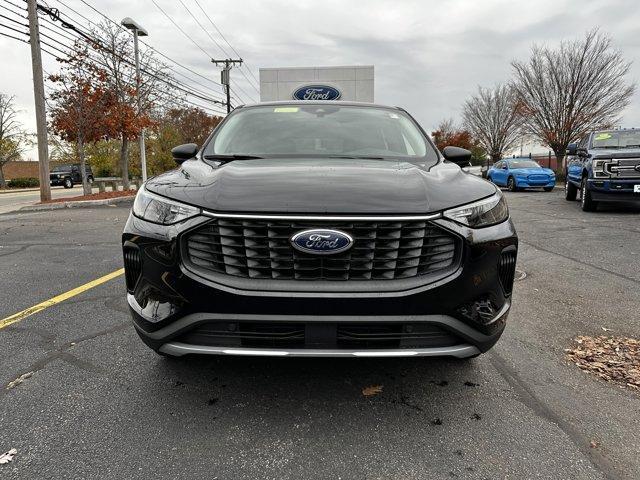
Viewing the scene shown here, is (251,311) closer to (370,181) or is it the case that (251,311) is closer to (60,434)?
(370,181)

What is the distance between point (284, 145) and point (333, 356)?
1.74 metres

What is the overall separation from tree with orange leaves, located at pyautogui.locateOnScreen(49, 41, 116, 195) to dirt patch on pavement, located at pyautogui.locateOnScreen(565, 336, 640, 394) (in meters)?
16.9

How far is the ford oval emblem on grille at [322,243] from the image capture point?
6.74 feet

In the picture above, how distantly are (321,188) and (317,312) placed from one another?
585 mm

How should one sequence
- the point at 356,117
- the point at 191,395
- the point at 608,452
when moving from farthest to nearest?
the point at 356,117
the point at 191,395
the point at 608,452

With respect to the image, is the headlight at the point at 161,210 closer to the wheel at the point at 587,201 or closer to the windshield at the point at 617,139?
the wheel at the point at 587,201

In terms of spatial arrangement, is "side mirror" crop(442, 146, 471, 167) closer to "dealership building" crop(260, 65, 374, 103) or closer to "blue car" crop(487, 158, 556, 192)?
"dealership building" crop(260, 65, 374, 103)

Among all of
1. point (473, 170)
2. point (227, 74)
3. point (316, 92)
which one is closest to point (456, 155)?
point (316, 92)

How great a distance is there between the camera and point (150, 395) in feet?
8.23

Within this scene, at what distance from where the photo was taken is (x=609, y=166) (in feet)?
31.9

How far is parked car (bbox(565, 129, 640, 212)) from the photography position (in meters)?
9.61

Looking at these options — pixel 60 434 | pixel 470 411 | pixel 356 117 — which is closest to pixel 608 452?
pixel 470 411

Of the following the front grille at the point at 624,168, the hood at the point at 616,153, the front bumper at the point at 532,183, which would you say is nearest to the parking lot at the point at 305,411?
the front grille at the point at 624,168

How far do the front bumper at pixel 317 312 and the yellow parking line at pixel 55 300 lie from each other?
2.09 meters
